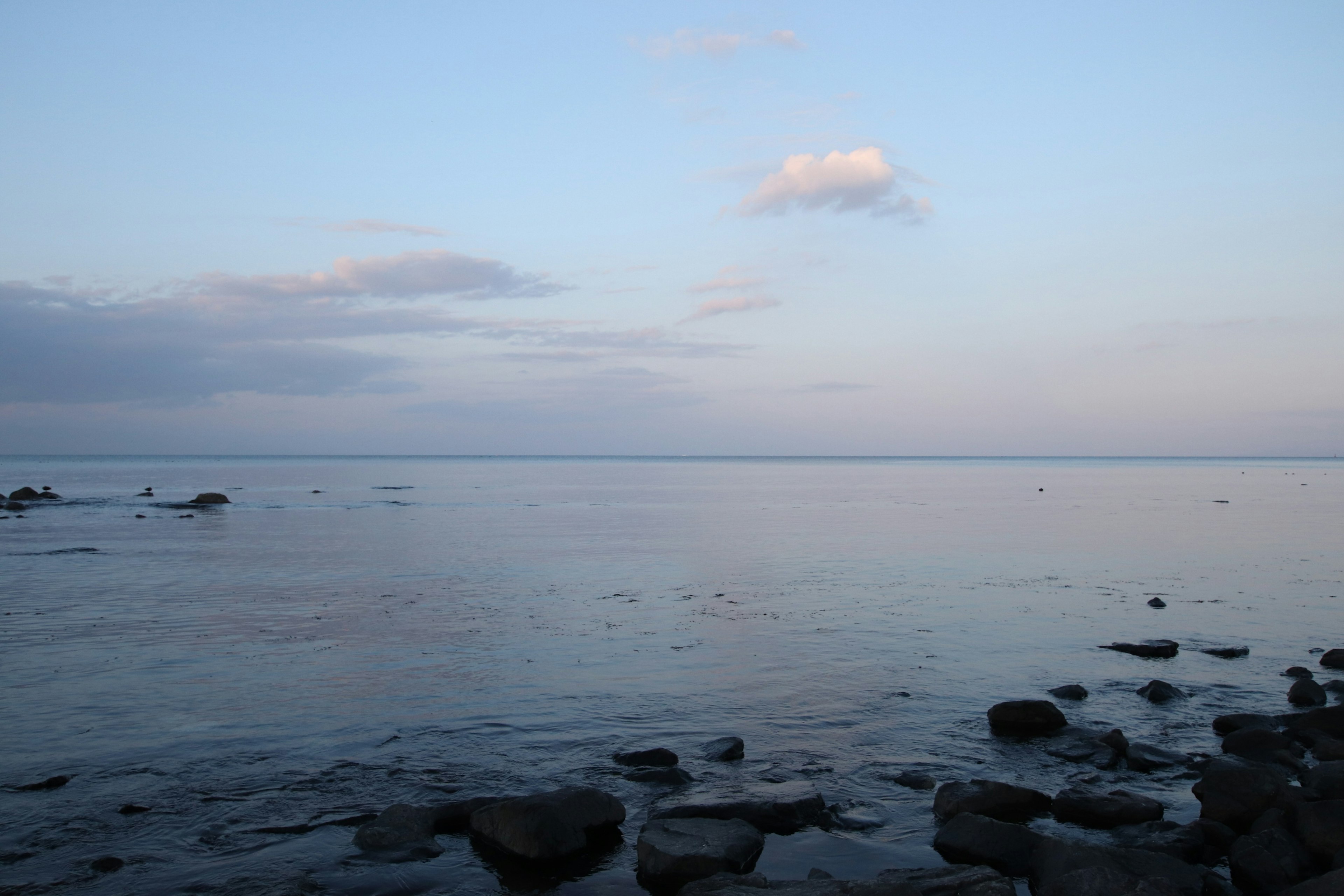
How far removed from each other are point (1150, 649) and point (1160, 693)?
347 cm

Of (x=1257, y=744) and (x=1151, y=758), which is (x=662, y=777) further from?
(x=1257, y=744)

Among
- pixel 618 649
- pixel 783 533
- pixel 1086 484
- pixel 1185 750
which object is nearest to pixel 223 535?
pixel 783 533

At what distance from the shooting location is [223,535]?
43250mm

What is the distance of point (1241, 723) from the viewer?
13.2m

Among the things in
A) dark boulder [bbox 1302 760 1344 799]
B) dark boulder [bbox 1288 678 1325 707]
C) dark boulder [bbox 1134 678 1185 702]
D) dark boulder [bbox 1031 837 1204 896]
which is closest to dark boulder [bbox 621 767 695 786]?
dark boulder [bbox 1031 837 1204 896]

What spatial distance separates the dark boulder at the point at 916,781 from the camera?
36.8 ft

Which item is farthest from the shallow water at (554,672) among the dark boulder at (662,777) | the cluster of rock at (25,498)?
the cluster of rock at (25,498)

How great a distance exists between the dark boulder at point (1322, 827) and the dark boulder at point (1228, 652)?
973 cm

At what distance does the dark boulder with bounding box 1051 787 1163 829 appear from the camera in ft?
32.6

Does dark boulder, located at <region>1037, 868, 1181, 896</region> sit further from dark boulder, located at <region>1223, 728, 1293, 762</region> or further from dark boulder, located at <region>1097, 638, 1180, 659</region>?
dark boulder, located at <region>1097, 638, 1180, 659</region>

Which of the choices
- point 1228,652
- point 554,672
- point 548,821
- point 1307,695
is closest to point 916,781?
point 548,821

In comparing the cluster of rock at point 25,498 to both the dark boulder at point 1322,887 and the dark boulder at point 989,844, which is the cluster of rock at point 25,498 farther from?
the dark boulder at point 1322,887

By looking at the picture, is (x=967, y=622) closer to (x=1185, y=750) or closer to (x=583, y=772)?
(x=1185, y=750)

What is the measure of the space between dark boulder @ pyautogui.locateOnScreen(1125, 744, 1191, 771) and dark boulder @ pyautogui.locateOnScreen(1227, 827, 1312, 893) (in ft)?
9.17
